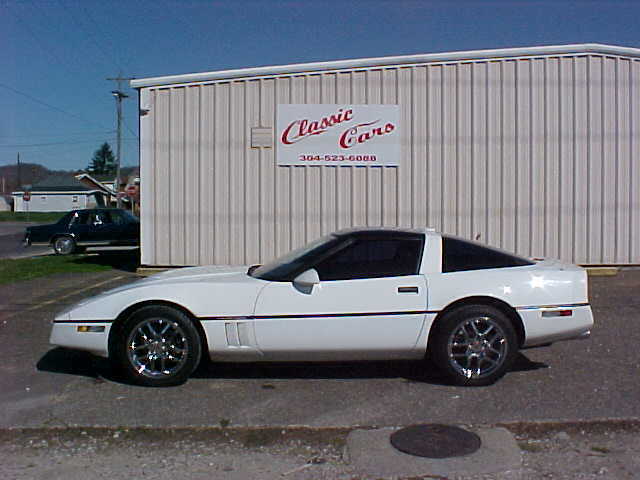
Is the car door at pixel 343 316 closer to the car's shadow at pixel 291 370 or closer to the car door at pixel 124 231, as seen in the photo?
the car's shadow at pixel 291 370

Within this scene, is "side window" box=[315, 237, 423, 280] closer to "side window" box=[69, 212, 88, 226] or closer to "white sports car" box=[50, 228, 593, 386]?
"white sports car" box=[50, 228, 593, 386]

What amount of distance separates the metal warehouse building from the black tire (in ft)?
37.1

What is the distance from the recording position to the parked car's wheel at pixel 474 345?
19.9 ft

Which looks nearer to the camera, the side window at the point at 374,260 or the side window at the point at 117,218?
the side window at the point at 374,260

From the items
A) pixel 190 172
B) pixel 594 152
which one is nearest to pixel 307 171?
pixel 190 172

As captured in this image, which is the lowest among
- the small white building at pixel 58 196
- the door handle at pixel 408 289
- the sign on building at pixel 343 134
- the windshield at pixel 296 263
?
the door handle at pixel 408 289

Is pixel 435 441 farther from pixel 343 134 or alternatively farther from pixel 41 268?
pixel 41 268

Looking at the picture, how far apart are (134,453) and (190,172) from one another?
9444 mm

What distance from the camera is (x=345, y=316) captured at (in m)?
5.98

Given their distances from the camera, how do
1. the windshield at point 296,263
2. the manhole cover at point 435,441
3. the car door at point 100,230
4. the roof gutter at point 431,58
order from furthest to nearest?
the car door at point 100,230 → the roof gutter at point 431,58 → the windshield at point 296,263 → the manhole cover at point 435,441

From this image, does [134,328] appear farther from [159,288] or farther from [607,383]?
[607,383]

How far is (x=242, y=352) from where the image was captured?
6016 millimetres

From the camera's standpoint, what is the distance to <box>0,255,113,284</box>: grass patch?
1471cm

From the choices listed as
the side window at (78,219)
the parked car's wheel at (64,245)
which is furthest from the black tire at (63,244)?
the side window at (78,219)
